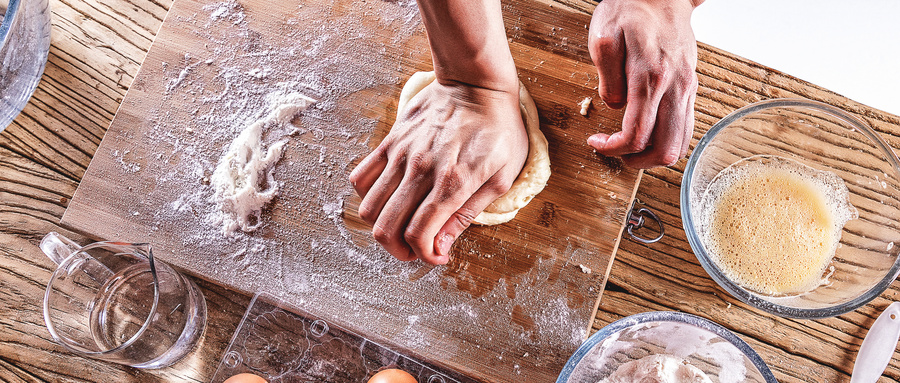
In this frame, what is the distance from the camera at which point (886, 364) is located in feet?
2.95

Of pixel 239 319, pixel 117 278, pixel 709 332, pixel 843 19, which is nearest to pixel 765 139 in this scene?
pixel 709 332

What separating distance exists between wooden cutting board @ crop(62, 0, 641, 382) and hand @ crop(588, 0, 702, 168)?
0.10 m

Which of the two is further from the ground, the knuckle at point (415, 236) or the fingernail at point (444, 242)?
the knuckle at point (415, 236)

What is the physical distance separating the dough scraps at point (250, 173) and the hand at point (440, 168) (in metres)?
0.19

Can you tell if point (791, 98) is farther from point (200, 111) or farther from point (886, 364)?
point (200, 111)

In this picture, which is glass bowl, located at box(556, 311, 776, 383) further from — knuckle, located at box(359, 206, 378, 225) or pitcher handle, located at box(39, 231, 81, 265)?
pitcher handle, located at box(39, 231, 81, 265)

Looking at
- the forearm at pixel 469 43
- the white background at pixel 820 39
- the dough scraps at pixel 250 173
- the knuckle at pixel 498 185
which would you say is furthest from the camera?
the white background at pixel 820 39

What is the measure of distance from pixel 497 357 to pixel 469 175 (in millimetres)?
319

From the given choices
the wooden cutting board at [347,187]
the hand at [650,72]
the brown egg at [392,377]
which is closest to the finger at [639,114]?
the hand at [650,72]

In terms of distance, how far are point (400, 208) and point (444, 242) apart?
9 centimetres

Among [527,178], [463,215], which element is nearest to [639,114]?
[527,178]

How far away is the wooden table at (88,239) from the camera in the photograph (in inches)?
36.7

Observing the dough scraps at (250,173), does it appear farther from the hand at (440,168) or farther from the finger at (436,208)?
the finger at (436,208)

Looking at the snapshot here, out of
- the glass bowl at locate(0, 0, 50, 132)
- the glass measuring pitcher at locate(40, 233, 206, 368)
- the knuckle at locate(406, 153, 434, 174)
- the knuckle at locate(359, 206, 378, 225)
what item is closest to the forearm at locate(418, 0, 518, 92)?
the knuckle at locate(406, 153, 434, 174)
